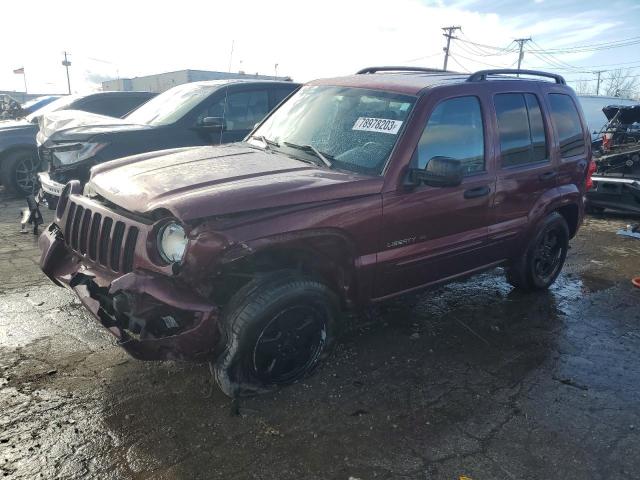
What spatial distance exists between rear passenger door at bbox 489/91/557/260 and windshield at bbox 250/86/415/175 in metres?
1.01

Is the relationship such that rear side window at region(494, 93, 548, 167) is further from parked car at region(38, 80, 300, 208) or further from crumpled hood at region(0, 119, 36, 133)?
crumpled hood at region(0, 119, 36, 133)

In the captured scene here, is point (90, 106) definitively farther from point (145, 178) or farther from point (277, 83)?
point (145, 178)

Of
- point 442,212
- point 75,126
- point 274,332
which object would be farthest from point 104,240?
point 75,126

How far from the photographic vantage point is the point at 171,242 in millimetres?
2738

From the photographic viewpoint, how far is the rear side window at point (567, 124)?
4586mm

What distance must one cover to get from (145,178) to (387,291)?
1.78 meters

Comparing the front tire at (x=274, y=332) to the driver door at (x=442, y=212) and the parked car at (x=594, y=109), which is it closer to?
the driver door at (x=442, y=212)

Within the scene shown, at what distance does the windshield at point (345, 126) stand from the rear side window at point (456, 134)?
219mm

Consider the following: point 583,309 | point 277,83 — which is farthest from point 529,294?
point 277,83

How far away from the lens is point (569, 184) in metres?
4.76

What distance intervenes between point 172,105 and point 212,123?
1241mm

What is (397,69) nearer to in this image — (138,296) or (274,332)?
(274,332)

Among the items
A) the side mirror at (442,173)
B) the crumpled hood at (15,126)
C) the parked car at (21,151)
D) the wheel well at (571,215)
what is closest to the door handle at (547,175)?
the wheel well at (571,215)

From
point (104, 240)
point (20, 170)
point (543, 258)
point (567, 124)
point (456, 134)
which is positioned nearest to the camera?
point (104, 240)
